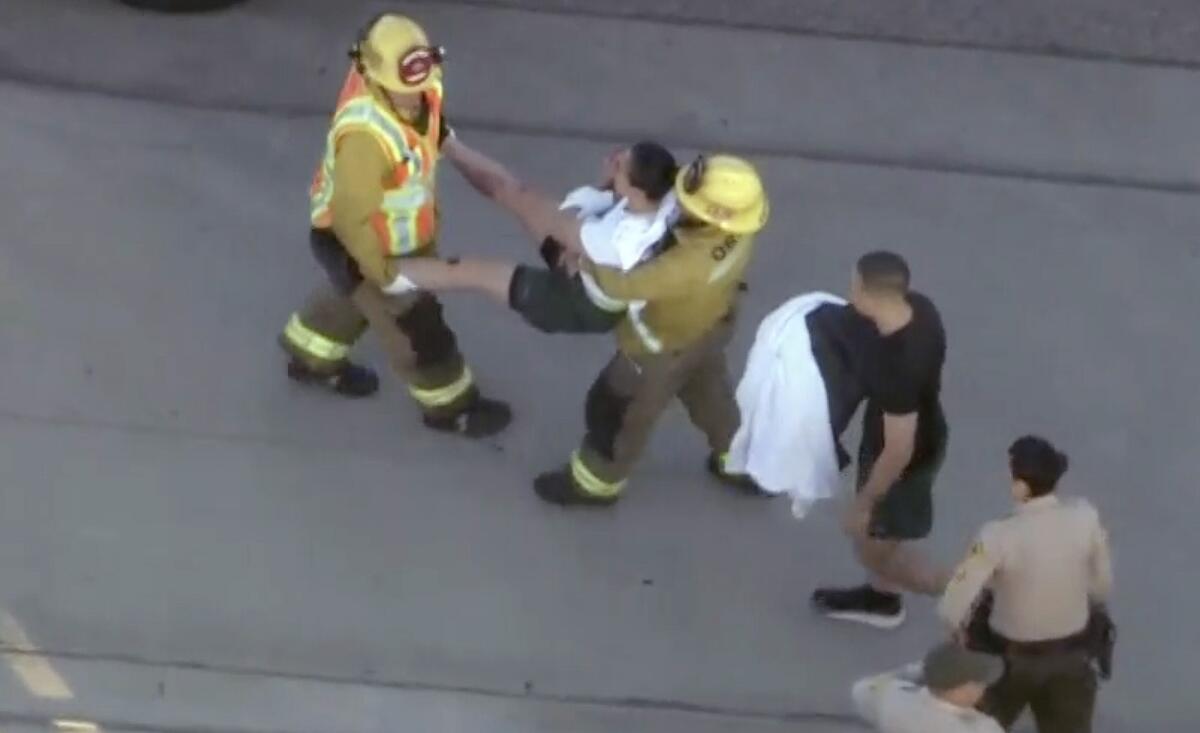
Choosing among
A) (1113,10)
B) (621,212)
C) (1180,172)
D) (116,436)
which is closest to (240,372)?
(116,436)

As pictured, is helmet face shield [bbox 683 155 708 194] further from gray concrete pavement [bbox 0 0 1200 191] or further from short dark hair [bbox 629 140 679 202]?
gray concrete pavement [bbox 0 0 1200 191]

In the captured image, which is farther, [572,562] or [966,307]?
[966,307]

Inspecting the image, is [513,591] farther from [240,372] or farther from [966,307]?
[966,307]

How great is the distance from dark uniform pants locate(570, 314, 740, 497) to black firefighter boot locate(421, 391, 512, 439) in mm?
457

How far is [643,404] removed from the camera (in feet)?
22.5

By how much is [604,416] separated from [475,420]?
78 cm

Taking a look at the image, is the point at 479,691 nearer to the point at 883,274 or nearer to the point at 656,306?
the point at 656,306

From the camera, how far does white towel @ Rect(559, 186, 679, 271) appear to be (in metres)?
6.34

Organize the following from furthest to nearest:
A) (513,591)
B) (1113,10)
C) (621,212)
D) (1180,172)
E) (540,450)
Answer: (1113,10)
(1180,172)
(540,450)
(513,591)
(621,212)

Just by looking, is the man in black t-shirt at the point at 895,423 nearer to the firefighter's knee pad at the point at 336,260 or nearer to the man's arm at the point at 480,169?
the man's arm at the point at 480,169

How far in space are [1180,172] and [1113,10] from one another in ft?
4.50

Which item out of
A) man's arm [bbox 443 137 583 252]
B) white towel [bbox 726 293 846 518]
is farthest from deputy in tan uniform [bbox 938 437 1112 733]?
man's arm [bbox 443 137 583 252]

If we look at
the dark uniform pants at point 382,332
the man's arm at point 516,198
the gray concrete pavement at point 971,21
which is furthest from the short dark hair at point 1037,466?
the gray concrete pavement at point 971,21

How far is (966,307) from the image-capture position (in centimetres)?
838
